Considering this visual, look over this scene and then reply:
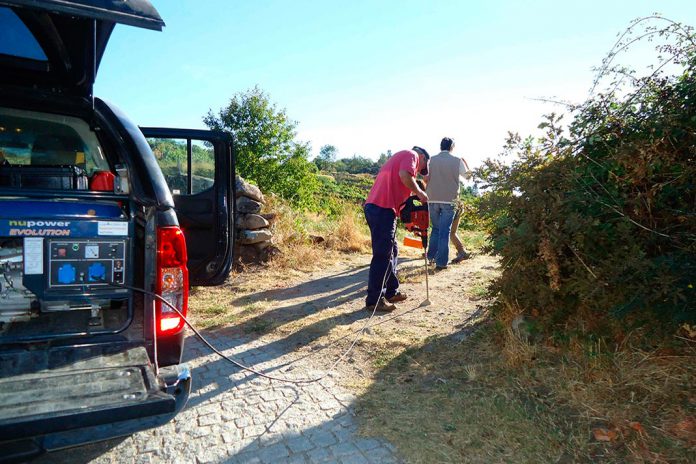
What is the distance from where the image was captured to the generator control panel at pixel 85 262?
85.9 inches

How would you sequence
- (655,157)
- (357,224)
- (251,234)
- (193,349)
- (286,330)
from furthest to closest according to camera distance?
(357,224) → (251,234) → (286,330) → (193,349) → (655,157)

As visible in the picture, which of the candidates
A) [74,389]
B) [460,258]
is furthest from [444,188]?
[74,389]

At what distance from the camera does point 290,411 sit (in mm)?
2803

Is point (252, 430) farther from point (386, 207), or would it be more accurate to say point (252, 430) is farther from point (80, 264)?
point (386, 207)

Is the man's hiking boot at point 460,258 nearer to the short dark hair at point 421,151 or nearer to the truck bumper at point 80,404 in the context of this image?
the short dark hair at point 421,151

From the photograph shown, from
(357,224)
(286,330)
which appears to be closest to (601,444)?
(286,330)

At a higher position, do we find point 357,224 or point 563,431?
point 357,224

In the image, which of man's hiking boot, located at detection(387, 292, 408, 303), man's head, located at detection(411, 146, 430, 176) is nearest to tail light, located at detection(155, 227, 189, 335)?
man's hiking boot, located at detection(387, 292, 408, 303)

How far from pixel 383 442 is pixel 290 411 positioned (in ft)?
2.18

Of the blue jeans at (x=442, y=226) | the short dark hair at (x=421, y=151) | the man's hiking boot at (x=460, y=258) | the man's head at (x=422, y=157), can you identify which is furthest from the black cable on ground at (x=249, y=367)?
the man's hiking boot at (x=460, y=258)

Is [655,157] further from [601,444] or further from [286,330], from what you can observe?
[286,330]

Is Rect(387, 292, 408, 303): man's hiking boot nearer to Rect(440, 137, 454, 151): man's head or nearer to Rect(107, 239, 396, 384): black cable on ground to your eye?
Rect(107, 239, 396, 384): black cable on ground

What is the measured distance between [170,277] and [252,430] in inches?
40.3

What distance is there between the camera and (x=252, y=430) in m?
2.59
